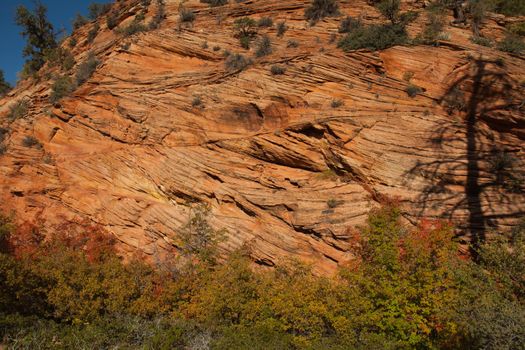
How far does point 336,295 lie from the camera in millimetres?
11031

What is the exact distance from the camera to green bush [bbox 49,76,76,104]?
1953 centimetres

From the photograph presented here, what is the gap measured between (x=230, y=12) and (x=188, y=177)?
13.8 meters

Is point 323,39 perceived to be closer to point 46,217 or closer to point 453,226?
point 453,226

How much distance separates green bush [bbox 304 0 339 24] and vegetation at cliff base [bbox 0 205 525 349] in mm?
15005

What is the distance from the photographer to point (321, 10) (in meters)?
21.0

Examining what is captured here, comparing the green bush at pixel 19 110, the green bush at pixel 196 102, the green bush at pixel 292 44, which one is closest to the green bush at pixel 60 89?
→ the green bush at pixel 19 110

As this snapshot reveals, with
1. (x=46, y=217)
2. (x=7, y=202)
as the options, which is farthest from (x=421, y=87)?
(x=7, y=202)

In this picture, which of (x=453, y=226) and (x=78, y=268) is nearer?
(x=453, y=226)

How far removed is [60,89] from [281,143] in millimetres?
15210

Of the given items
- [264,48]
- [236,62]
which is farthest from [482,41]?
[236,62]

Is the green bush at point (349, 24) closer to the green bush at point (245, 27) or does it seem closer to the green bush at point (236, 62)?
the green bush at point (245, 27)

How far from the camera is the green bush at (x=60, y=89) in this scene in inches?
769

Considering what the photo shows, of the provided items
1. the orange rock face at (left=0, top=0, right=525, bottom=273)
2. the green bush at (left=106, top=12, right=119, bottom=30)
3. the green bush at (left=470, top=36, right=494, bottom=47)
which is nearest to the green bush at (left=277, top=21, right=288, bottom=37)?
the orange rock face at (left=0, top=0, right=525, bottom=273)

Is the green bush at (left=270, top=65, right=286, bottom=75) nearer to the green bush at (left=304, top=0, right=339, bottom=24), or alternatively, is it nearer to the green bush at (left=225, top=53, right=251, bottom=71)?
the green bush at (left=225, top=53, right=251, bottom=71)
